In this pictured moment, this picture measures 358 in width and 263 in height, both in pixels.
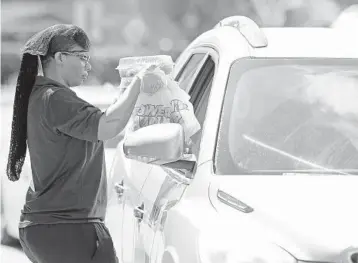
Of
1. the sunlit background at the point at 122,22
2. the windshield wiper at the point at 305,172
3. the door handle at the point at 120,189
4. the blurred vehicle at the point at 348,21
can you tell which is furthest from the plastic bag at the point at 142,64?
the sunlit background at the point at 122,22

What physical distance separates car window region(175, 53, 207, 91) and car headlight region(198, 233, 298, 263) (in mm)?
1485

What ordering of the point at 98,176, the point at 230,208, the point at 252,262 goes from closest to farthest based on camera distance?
the point at 252,262 < the point at 230,208 < the point at 98,176

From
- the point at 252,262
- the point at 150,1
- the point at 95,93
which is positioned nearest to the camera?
the point at 252,262

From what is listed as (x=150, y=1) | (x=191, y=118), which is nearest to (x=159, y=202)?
(x=191, y=118)

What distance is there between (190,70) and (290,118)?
1.09m

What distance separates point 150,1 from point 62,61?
1152 centimetres

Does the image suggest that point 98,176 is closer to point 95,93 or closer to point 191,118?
point 191,118

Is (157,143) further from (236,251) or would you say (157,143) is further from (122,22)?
(122,22)

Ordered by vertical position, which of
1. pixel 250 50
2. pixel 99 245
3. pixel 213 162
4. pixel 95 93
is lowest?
pixel 95 93

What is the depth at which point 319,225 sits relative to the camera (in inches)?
145

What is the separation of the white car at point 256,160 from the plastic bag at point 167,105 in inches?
3.4

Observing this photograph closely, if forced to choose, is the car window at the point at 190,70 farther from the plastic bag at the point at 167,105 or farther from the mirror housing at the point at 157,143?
the mirror housing at the point at 157,143

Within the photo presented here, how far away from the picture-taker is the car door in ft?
15.0

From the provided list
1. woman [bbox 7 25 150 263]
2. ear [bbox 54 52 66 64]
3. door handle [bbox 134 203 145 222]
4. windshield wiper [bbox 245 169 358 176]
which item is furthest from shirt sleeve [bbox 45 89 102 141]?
door handle [bbox 134 203 145 222]
